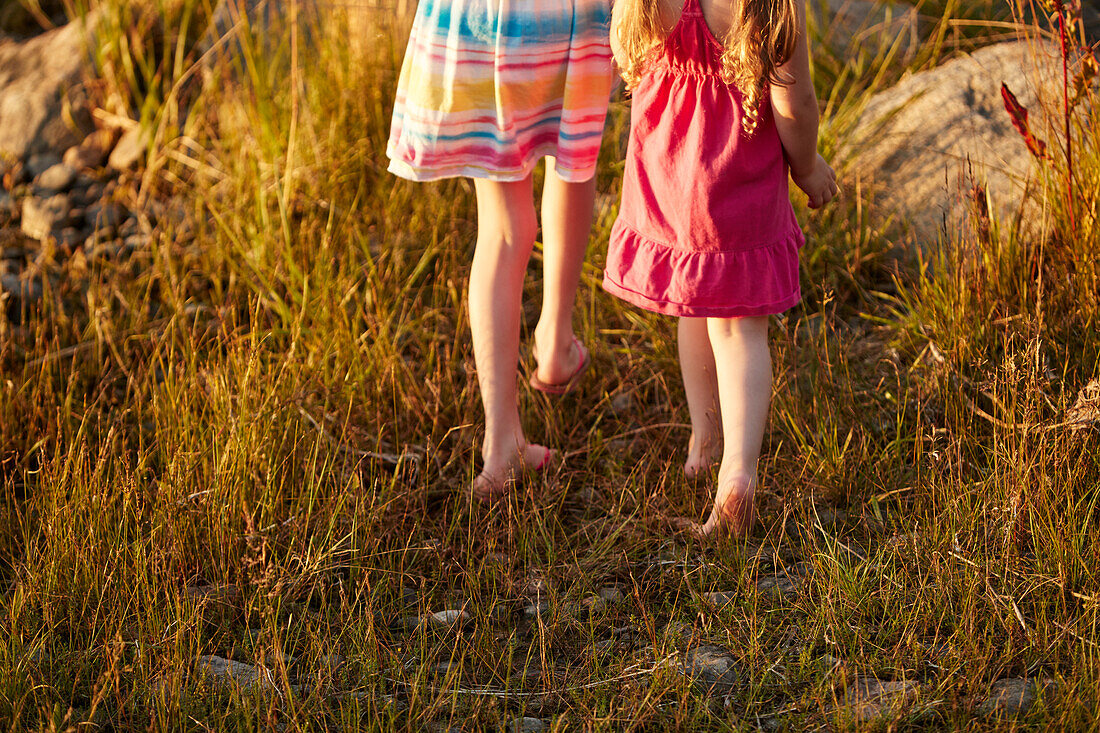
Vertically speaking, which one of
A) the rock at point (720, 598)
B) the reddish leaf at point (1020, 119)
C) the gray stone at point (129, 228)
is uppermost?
the reddish leaf at point (1020, 119)

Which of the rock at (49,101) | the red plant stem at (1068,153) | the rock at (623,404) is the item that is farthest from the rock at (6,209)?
the red plant stem at (1068,153)

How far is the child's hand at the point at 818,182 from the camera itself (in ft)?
6.54

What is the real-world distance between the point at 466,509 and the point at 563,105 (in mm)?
918

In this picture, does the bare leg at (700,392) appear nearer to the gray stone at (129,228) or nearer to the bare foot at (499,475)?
the bare foot at (499,475)

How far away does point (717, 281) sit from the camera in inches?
78.3

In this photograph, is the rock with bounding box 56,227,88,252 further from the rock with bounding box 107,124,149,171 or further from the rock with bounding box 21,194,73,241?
the rock with bounding box 107,124,149,171

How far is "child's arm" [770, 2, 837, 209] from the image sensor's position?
5.92 ft

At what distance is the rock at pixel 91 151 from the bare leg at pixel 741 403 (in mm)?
3073

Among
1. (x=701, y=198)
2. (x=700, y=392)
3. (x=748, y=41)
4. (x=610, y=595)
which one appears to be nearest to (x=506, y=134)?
(x=701, y=198)

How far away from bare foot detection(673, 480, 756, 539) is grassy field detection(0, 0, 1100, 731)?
0.05 metres

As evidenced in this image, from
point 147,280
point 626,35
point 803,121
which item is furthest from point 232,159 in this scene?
point 803,121

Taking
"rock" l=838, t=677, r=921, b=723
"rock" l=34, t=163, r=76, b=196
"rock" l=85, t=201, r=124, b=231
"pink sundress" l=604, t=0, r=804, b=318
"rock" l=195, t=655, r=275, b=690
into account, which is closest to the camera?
"rock" l=838, t=677, r=921, b=723

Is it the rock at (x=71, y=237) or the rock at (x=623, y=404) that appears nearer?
the rock at (x=623, y=404)

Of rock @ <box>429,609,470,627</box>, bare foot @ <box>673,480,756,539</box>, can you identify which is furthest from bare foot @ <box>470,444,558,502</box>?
bare foot @ <box>673,480,756,539</box>
